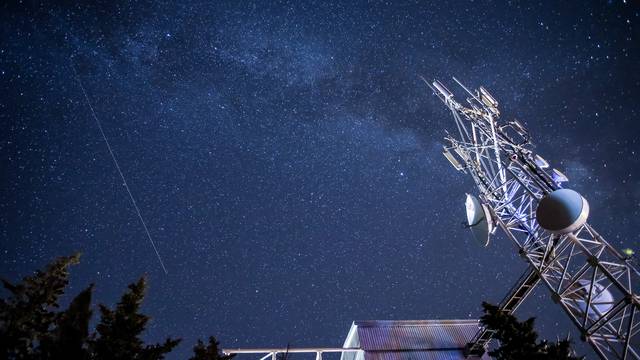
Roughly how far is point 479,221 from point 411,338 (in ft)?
30.1

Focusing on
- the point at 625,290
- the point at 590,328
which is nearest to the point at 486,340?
the point at 590,328

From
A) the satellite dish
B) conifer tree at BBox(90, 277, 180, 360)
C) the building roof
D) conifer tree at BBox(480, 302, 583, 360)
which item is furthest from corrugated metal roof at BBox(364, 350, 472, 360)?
conifer tree at BBox(90, 277, 180, 360)

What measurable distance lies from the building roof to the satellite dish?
8.34 m

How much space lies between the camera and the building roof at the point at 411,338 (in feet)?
63.7

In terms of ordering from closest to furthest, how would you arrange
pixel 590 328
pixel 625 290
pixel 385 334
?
pixel 625 290, pixel 590 328, pixel 385 334

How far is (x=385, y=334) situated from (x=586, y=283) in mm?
11486

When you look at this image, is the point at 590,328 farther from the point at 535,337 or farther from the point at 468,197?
the point at 468,197

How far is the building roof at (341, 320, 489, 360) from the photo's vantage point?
1942 cm

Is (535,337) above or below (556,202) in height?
below

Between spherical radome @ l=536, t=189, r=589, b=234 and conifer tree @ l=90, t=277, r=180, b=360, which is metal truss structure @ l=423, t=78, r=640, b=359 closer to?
spherical radome @ l=536, t=189, r=589, b=234

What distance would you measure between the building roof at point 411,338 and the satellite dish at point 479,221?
8.34 meters

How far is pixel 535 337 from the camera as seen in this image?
1162cm

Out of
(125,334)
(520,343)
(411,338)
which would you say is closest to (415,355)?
(411,338)

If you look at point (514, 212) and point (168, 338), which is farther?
point (514, 212)
